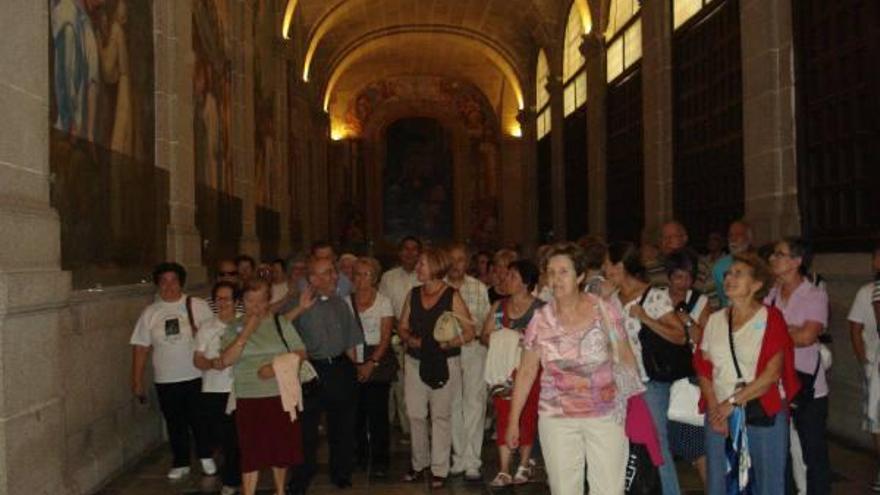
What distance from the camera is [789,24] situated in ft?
29.4

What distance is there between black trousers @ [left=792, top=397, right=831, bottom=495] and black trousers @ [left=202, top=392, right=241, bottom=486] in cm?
367

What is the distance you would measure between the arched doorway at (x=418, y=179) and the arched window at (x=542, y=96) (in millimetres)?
7153

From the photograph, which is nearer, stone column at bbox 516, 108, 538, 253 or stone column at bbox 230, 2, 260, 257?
stone column at bbox 230, 2, 260, 257

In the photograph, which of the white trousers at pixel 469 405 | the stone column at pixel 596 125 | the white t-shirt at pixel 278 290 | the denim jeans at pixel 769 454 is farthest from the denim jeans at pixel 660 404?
the stone column at pixel 596 125

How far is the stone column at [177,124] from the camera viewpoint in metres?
8.87

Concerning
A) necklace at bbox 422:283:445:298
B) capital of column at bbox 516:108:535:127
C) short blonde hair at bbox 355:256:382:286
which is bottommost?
necklace at bbox 422:283:445:298

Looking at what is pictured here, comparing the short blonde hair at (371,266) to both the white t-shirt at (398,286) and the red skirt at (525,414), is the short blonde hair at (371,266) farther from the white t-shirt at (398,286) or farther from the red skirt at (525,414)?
the red skirt at (525,414)

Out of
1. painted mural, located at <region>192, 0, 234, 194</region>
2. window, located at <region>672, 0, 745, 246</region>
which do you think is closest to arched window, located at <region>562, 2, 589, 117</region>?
window, located at <region>672, 0, 745, 246</region>

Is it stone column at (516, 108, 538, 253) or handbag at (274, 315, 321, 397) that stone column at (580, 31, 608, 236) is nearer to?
stone column at (516, 108, 538, 253)

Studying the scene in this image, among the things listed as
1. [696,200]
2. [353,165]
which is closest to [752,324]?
[696,200]

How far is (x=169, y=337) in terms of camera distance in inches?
273

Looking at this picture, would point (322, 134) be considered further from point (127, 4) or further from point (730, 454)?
point (730, 454)

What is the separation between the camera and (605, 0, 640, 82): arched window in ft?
48.4

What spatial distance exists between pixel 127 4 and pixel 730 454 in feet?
20.1
